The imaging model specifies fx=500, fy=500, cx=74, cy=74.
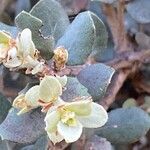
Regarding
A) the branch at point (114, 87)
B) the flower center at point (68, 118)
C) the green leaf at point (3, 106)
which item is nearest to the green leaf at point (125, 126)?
the branch at point (114, 87)

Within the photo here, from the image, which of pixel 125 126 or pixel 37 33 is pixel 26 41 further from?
pixel 125 126

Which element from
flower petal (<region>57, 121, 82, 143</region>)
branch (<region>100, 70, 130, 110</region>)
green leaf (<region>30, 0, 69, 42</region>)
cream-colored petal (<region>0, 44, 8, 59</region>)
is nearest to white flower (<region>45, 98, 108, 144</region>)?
flower petal (<region>57, 121, 82, 143</region>)

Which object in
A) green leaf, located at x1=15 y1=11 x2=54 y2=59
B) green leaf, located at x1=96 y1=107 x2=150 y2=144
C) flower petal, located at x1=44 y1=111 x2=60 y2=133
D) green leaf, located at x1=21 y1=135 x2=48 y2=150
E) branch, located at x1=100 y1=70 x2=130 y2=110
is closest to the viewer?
flower petal, located at x1=44 y1=111 x2=60 y2=133

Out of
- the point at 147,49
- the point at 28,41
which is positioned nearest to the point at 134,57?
the point at 147,49

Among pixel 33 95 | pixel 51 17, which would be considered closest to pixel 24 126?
pixel 33 95

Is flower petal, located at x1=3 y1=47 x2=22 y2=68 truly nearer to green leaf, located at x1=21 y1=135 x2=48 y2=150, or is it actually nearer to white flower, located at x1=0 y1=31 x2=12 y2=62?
white flower, located at x1=0 y1=31 x2=12 y2=62

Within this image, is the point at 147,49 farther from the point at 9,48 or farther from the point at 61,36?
the point at 9,48
